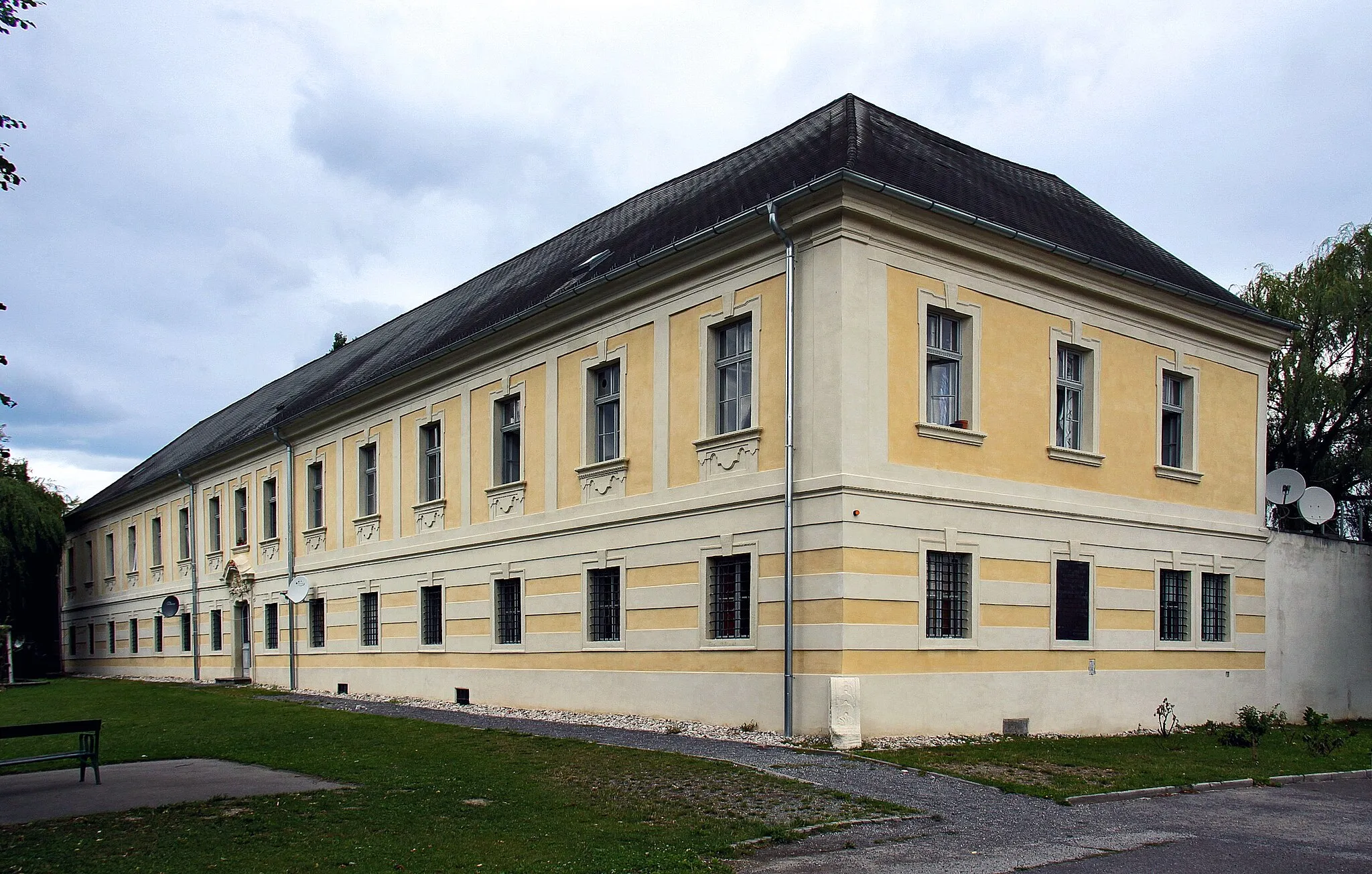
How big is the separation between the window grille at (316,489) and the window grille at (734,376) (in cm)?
1609

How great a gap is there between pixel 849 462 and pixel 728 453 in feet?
7.77

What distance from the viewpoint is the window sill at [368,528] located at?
91.8ft

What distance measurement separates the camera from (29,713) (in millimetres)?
24812

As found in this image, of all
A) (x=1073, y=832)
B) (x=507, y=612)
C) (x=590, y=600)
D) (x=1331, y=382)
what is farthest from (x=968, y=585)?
(x=1331, y=382)

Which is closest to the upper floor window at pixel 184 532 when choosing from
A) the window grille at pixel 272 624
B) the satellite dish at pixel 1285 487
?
the window grille at pixel 272 624

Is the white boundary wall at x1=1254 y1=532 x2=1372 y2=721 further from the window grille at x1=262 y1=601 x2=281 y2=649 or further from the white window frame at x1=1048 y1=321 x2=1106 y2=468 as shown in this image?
the window grille at x1=262 y1=601 x2=281 y2=649

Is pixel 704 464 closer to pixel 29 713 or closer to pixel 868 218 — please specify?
pixel 868 218

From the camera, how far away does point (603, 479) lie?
20.3m

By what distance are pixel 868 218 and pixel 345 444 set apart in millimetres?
17460

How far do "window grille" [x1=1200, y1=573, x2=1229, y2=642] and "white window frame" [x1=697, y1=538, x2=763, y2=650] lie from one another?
28.5 ft

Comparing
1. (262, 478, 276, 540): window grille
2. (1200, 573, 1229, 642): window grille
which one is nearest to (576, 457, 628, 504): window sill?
(1200, 573, 1229, 642): window grille

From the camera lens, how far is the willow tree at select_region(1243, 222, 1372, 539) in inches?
1108

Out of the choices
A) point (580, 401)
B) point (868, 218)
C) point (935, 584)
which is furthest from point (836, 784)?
point (580, 401)

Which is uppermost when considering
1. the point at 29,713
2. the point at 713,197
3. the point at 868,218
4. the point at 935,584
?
the point at 713,197
